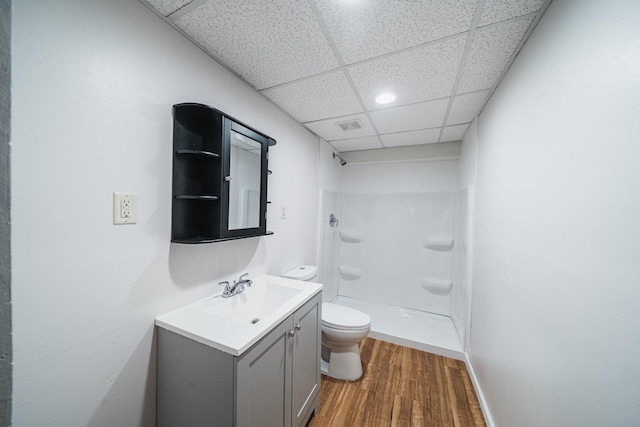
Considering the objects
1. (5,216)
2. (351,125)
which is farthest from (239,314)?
(351,125)

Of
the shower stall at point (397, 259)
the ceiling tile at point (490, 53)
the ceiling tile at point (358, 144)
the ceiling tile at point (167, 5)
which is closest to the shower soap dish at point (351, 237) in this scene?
the shower stall at point (397, 259)

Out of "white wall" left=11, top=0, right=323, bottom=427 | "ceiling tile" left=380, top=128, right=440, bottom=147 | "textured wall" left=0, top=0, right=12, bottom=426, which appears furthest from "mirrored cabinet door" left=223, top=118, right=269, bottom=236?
"ceiling tile" left=380, top=128, right=440, bottom=147

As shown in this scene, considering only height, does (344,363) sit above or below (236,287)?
below

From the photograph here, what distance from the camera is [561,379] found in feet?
2.58

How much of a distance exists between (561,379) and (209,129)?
1836 mm

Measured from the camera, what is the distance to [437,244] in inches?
111

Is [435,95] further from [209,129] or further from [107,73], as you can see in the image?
[107,73]

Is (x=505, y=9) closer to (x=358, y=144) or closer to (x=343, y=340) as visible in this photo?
(x=358, y=144)

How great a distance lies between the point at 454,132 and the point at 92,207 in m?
2.85

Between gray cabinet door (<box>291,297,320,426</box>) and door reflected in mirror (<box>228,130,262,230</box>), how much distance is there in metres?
0.65

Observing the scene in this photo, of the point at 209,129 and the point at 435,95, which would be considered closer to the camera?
the point at 209,129

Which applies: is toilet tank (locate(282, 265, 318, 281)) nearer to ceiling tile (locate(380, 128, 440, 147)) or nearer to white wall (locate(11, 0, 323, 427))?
white wall (locate(11, 0, 323, 427))

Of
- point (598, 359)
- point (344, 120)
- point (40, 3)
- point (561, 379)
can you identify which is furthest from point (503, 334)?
point (40, 3)

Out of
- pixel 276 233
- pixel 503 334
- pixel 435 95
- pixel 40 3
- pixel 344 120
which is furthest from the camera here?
pixel 344 120
